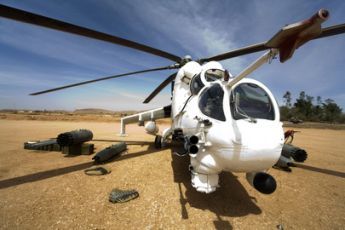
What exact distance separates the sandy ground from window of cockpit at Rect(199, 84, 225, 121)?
227 cm

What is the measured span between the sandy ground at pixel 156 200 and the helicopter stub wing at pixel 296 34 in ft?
11.2

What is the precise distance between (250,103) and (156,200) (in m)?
3.27

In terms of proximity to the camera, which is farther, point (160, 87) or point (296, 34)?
point (160, 87)

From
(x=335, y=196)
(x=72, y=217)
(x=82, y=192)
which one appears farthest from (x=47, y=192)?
(x=335, y=196)

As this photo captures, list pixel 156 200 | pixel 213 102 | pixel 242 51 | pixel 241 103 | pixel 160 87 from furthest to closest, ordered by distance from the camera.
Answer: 1. pixel 160 87
2. pixel 242 51
3. pixel 156 200
4. pixel 213 102
5. pixel 241 103

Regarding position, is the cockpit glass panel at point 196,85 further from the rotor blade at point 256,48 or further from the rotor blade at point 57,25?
the rotor blade at point 57,25

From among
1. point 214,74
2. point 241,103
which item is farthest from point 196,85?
point 241,103

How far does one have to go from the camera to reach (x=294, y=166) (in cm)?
789

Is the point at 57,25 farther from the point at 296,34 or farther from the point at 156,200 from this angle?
the point at 156,200

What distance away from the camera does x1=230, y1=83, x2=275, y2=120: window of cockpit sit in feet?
11.8

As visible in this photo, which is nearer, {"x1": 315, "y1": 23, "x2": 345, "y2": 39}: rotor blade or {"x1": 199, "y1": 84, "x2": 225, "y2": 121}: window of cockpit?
{"x1": 315, "y1": 23, "x2": 345, "y2": 39}: rotor blade

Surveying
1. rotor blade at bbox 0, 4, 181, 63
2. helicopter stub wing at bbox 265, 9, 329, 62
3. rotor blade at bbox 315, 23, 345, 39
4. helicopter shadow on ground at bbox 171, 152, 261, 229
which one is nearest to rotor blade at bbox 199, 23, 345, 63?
rotor blade at bbox 315, 23, 345, 39

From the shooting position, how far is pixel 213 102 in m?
3.97

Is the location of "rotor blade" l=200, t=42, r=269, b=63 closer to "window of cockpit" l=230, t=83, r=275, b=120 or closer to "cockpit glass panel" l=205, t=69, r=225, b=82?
"cockpit glass panel" l=205, t=69, r=225, b=82
